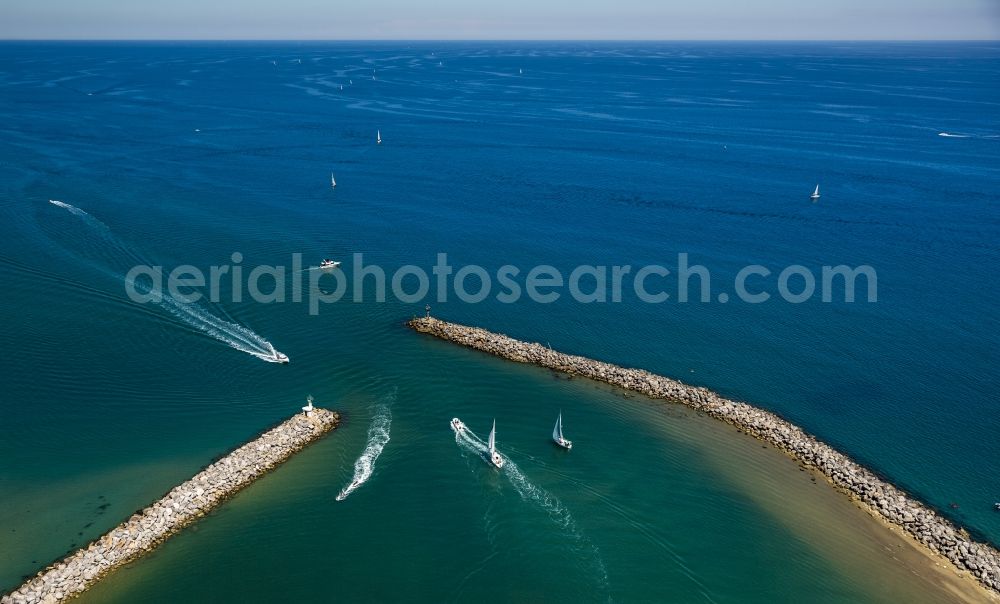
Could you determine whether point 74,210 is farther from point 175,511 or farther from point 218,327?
point 175,511

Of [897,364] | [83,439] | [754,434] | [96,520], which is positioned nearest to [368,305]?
[83,439]

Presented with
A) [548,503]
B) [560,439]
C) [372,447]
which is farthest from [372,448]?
[560,439]

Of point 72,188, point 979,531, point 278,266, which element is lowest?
point 979,531

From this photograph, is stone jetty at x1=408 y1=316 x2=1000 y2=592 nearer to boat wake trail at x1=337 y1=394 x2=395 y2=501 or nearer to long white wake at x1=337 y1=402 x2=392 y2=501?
boat wake trail at x1=337 y1=394 x2=395 y2=501

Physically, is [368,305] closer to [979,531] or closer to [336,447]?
[336,447]

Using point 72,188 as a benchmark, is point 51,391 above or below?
below

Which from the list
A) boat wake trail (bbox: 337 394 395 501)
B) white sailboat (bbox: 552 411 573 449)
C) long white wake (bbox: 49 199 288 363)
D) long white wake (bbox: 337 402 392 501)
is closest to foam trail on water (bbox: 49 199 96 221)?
long white wake (bbox: 49 199 288 363)
